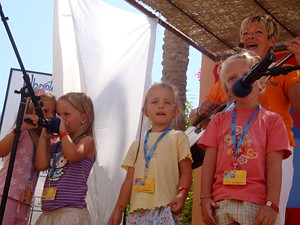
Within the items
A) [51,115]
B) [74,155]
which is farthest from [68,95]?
[74,155]

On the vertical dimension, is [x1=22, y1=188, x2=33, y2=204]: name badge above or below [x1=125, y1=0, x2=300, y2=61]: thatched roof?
below

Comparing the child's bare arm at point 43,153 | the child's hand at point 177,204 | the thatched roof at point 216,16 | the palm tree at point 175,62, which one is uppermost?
the palm tree at point 175,62

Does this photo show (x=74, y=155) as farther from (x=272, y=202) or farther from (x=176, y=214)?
(x=272, y=202)

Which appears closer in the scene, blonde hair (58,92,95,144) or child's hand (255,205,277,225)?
child's hand (255,205,277,225)

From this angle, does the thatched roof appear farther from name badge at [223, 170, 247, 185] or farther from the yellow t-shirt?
name badge at [223, 170, 247, 185]

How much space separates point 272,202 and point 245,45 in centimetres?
112

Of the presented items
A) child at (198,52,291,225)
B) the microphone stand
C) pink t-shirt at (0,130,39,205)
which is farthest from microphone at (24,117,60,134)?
child at (198,52,291,225)

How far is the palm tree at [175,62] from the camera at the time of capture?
240 inches

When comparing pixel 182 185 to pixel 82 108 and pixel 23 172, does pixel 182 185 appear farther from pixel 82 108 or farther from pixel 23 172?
pixel 23 172

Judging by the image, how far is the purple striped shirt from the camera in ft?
9.20

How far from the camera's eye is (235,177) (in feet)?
6.95

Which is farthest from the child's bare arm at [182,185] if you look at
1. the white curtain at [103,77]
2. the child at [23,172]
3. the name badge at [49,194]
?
the child at [23,172]

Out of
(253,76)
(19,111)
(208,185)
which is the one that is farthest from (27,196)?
(253,76)

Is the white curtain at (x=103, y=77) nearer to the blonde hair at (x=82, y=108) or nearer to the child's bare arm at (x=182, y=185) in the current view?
the blonde hair at (x=82, y=108)
